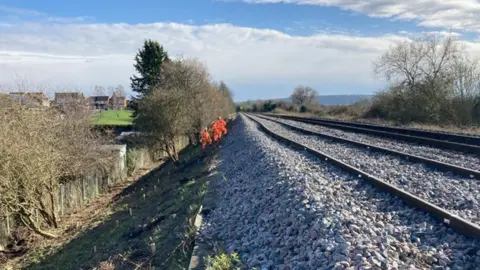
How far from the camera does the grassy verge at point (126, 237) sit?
8227mm

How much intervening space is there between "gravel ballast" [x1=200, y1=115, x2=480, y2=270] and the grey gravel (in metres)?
0.77

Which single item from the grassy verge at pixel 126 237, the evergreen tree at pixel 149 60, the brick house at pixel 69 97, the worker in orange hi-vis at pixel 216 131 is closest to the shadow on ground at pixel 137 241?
the grassy verge at pixel 126 237

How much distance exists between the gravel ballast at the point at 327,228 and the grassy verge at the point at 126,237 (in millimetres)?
849

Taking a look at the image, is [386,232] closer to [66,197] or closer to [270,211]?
[270,211]

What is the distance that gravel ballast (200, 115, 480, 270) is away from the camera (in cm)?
490

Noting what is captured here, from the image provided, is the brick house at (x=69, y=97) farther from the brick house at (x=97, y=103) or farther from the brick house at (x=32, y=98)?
the brick house at (x=32, y=98)

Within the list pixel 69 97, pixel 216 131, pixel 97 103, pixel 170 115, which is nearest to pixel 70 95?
pixel 69 97

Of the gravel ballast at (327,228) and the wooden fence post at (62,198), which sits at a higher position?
the gravel ballast at (327,228)

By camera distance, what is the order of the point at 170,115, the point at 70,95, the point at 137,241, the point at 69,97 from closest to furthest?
the point at 137,241 → the point at 69,97 → the point at 70,95 → the point at 170,115

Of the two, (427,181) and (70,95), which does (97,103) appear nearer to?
(70,95)

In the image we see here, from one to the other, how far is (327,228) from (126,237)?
737 cm

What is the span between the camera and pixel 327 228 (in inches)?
229

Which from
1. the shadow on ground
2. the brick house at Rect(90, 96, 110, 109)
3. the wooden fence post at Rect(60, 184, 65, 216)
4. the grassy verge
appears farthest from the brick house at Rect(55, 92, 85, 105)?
the shadow on ground

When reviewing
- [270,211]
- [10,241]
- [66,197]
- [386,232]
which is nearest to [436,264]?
[386,232]
